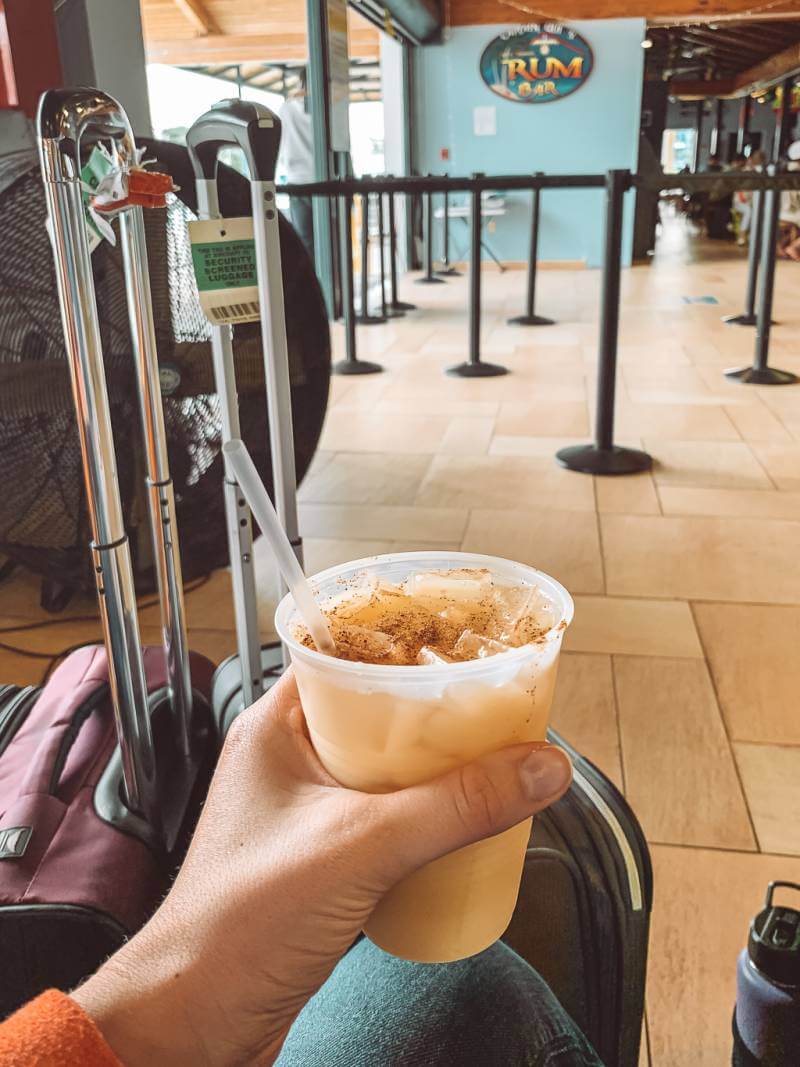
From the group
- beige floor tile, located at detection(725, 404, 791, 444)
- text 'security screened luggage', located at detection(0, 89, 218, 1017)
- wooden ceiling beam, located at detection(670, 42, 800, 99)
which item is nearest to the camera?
text 'security screened luggage', located at detection(0, 89, 218, 1017)

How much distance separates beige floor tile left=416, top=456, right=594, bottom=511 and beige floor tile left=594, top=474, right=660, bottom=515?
0.04 meters

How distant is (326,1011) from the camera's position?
29.9 inches

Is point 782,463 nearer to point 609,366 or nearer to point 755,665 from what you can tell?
point 609,366

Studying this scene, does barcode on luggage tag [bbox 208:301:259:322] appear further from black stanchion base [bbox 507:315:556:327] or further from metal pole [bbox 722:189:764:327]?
black stanchion base [bbox 507:315:556:327]

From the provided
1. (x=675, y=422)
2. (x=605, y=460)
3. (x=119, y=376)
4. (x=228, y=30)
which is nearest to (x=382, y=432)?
(x=605, y=460)

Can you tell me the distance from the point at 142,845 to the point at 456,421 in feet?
9.87

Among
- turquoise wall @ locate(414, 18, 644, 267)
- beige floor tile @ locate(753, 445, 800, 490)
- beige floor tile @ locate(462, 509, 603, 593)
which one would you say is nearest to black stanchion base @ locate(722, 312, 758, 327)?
beige floor tile @ locate(753, 445, 800, 490)

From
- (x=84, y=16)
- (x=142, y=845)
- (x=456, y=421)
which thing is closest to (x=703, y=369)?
(x=456, y=421)

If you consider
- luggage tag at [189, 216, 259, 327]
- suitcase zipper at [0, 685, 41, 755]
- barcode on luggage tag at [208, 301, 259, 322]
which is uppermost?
luggage tag at [189, 216, 259, 327]

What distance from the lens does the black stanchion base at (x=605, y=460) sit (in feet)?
10.2

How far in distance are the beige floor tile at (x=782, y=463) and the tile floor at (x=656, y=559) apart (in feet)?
0.04

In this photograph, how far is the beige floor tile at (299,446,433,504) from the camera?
9.59 ft

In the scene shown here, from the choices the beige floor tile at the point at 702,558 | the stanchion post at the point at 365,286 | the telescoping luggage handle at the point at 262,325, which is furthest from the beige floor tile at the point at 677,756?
the stanchion post at the point at 365,286

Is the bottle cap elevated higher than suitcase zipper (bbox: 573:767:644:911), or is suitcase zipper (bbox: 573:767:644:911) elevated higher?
suitcase zipper (bbox: 573:767:644:911)
